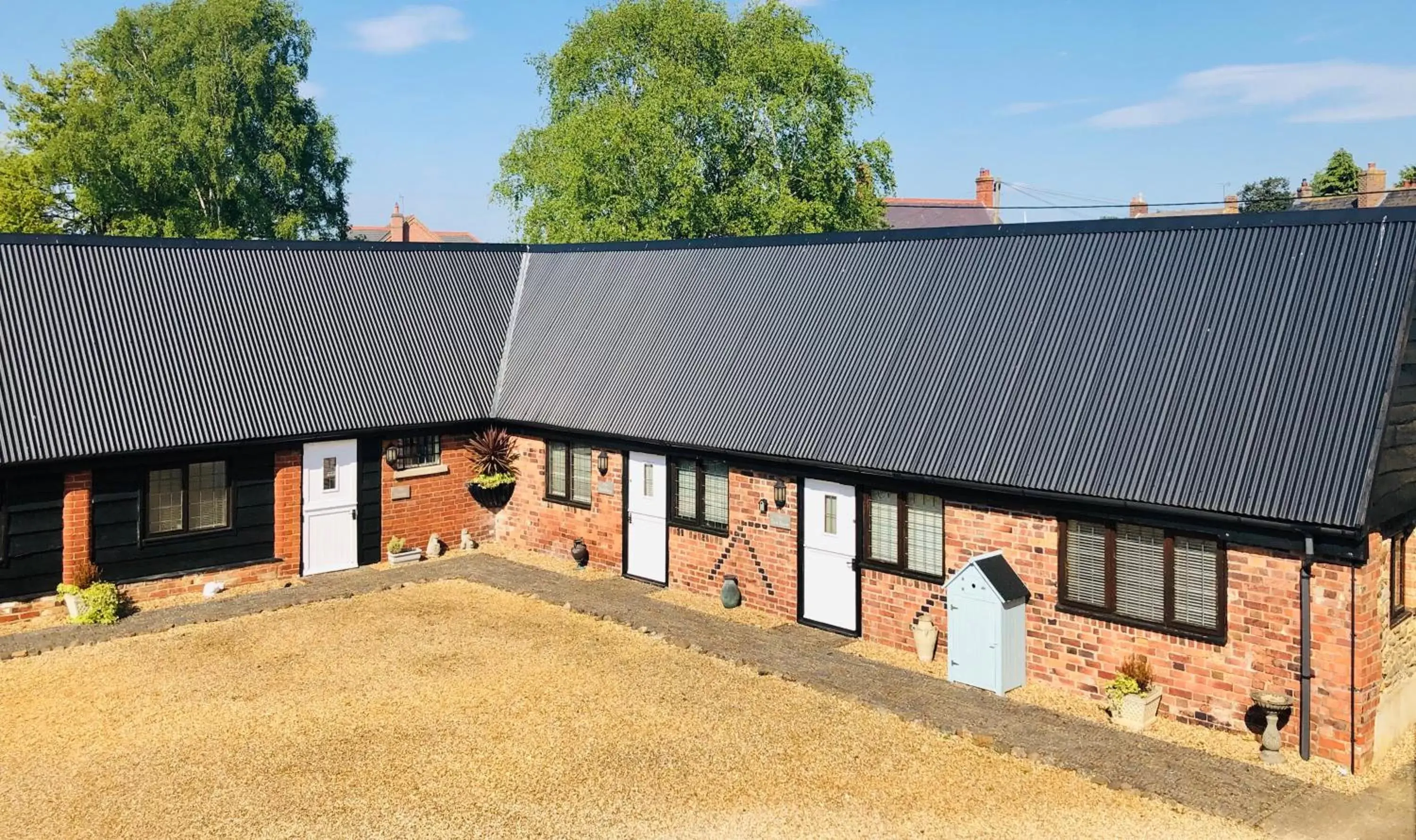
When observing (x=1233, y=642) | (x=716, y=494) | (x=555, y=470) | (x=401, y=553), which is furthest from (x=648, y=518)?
(x=1233, y=642)

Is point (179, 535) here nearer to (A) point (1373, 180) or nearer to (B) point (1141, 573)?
(B) point (1141, 573)

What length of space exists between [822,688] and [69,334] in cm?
1425

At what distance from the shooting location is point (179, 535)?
19.7 m

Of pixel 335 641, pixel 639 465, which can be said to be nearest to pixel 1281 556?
pixel 639 465

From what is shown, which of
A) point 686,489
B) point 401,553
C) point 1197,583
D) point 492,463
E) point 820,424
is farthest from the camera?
point 492,463

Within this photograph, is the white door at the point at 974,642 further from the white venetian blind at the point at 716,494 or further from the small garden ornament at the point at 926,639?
the white venetian blind at the point at 716,494

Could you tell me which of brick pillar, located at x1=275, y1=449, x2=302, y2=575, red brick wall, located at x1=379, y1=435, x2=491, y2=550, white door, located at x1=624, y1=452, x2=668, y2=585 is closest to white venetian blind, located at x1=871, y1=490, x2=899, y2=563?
white door, located at x1=624, y1=452, x2=668, y2=585

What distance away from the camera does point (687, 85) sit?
4528cm

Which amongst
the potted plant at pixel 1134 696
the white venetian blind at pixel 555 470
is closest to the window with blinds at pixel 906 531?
the potted plant at pixel 1134 696

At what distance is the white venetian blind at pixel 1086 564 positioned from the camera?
14.3 metres

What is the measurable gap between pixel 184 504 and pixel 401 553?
4191mm

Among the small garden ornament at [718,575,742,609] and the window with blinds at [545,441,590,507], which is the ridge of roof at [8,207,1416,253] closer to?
the window with blinds at [545,441,590,507]

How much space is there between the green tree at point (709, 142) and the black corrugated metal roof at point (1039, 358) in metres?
18.7

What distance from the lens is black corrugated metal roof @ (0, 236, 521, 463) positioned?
18969mm
